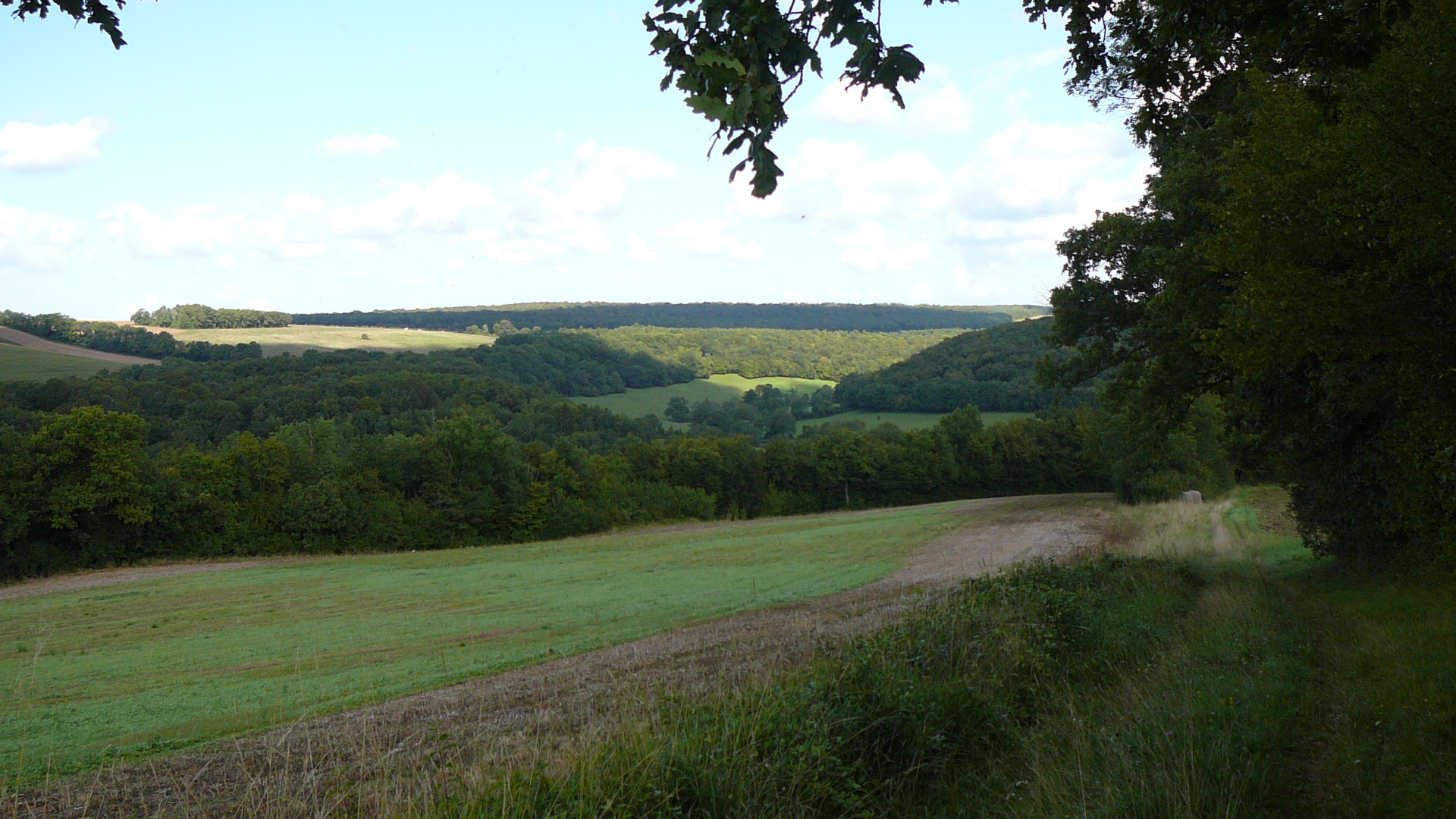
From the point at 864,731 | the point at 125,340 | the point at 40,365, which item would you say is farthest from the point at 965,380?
the point at 125,340

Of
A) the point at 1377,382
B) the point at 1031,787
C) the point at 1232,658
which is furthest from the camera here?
the point at 1377,382

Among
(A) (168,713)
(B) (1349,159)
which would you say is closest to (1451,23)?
(B) (1349,159)

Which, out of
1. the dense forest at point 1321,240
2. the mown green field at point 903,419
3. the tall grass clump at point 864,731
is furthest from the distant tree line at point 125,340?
the tall grass clump at point 864,731

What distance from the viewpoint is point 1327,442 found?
17.9 meters

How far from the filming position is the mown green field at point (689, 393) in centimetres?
12300

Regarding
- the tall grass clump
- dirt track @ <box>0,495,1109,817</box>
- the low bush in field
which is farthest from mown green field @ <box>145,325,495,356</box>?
the low bush in field

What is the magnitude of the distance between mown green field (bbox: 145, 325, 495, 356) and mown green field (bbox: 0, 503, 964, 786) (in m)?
87.8

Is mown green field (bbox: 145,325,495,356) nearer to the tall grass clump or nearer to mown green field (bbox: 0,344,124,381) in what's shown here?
mown green field (bbox: 0,344,124,381)

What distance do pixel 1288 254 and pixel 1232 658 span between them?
4.53 metres

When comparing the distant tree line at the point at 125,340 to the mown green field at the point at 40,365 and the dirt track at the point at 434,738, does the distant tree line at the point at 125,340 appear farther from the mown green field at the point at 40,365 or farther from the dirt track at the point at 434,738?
the dirt track at the point at 434,738

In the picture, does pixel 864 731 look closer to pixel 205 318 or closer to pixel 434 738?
pixel 434 738

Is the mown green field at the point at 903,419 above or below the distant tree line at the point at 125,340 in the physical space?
below

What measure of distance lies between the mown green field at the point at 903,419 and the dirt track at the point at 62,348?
83009 millimetres

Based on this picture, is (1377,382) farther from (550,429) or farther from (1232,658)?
(550,429)
